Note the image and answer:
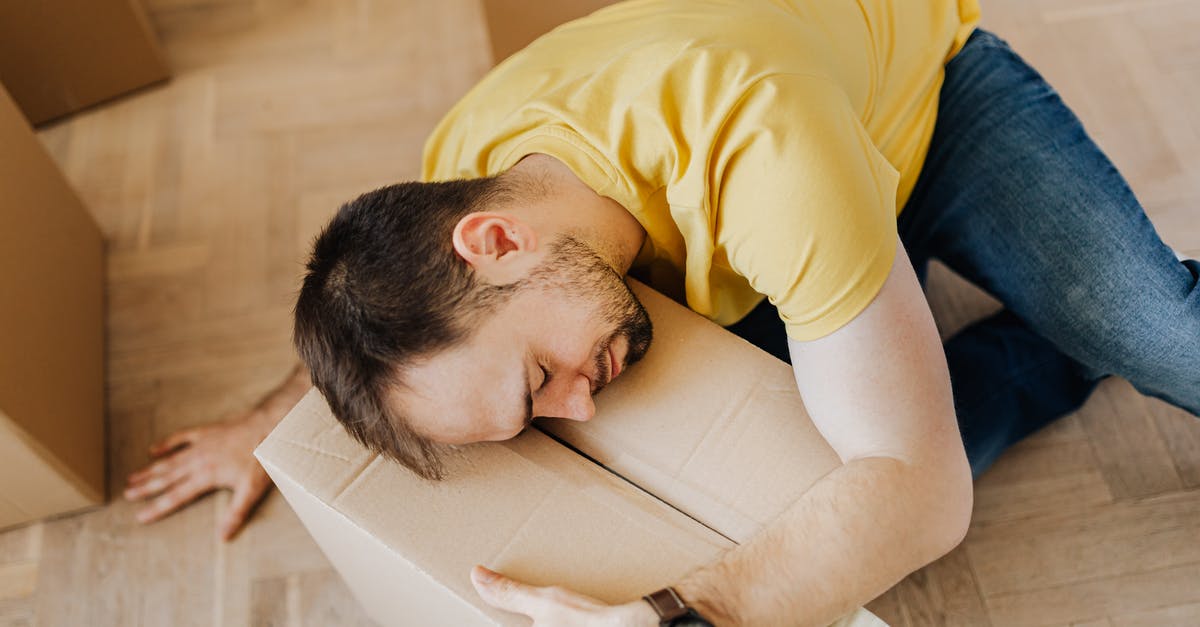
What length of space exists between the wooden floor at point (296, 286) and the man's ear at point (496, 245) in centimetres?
63

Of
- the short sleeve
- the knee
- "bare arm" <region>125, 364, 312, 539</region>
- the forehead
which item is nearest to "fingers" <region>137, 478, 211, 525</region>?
"bare arm" <region>125, 364, 312, 539</region>

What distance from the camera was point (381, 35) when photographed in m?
1.72

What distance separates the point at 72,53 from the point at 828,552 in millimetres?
1423

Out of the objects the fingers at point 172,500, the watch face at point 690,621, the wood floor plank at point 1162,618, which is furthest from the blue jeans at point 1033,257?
the fingers at point 172,500

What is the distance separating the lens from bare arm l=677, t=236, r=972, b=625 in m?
0.77

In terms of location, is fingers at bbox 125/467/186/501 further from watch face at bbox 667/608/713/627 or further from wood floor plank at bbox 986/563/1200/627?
wood floor plank at bbox 986/563/1200/627

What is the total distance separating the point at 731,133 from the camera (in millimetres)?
843

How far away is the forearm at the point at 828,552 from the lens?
766mm

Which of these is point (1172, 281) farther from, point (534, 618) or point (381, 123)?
point (381, 123)

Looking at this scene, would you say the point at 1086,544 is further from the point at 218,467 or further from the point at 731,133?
the point at 218,467

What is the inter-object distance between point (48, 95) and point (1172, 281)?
65.4 inches

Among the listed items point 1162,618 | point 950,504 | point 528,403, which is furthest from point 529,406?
point 1162,618

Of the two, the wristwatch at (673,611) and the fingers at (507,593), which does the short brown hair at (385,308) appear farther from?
the wristwatch at (673,611)

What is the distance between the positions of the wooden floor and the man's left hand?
557mm
